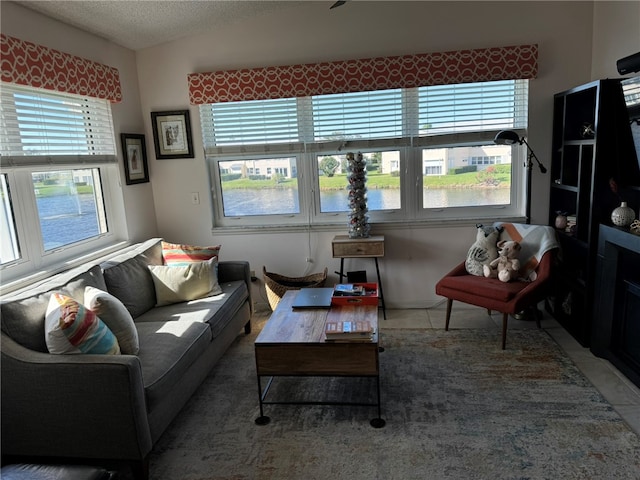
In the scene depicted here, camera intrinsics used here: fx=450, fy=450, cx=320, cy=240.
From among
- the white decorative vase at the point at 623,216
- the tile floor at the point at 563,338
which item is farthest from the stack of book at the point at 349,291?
the white decorative vase at the point at 623,216

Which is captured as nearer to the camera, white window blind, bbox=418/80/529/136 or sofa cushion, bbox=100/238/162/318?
sofa cushion, bbox=100/238/162/318

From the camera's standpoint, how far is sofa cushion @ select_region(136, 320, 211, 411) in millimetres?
2115

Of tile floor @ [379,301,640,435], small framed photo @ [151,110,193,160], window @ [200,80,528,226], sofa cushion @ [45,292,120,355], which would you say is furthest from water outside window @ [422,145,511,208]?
sofa cushion @ [45,292,120,355]

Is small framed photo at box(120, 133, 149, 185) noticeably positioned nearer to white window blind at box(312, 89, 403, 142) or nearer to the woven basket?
the woven basket

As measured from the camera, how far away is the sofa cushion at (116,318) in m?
2.21

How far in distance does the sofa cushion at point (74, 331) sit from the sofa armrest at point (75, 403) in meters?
0.05

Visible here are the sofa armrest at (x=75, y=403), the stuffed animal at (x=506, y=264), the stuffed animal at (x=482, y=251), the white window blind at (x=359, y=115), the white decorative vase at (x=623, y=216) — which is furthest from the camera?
the white window blind at (x=359, y=115)

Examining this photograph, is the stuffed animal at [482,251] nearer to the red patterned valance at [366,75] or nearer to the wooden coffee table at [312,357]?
the red patterned valance at [366,75]

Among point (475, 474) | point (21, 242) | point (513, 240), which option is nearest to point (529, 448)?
point (475, 474)

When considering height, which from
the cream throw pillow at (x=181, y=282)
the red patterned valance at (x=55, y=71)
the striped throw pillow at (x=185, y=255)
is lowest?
the cream throw pillow at (x=181, y=282)

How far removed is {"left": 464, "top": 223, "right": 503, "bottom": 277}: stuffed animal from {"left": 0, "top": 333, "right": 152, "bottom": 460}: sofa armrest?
2495 mm

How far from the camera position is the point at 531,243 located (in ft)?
11.0

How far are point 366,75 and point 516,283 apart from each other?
6.43 ft

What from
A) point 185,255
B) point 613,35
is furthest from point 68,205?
point 613,35
